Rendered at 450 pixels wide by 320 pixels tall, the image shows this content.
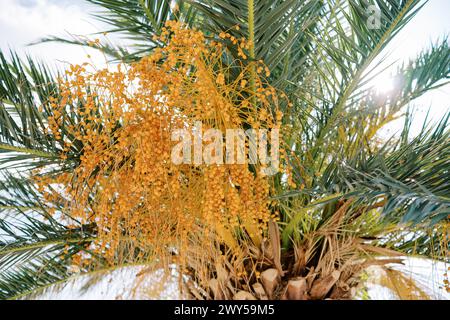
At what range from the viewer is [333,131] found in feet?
6.92

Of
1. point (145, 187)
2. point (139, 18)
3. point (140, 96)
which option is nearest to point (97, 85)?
point (140, 96)

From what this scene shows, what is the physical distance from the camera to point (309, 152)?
83.3 inches

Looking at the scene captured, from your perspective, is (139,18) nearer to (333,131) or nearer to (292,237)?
(333,131)

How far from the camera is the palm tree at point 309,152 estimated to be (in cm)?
181

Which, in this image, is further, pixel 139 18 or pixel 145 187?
pixel 139 18

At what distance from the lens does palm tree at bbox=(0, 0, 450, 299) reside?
5.95 feet

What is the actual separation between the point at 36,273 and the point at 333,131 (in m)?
1.81
